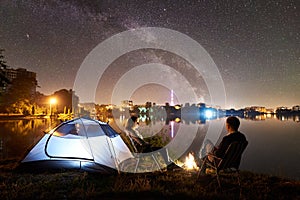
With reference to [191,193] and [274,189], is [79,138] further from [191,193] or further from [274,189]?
[274,189]

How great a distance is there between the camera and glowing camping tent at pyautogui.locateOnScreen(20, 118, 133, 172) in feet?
21.0

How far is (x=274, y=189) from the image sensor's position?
5.18 metres

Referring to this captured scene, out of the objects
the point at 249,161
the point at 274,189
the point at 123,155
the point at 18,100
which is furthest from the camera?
the point at 18,100

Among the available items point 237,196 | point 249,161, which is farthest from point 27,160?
point 249,161

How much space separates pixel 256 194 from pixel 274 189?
73 cm

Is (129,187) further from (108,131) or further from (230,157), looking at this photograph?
(108,131)

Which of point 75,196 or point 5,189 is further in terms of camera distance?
point 5,189

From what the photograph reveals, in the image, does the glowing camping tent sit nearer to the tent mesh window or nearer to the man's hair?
the tent mesh window

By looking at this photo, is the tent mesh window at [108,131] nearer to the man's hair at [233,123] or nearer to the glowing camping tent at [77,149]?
the glowing camping tent at [77,149]

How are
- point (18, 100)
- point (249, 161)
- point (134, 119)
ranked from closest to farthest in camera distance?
1. point (134, 119)
2. point (249, 161)
3. point (18, 100)

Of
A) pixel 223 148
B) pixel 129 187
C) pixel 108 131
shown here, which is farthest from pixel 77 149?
pixel 223 148

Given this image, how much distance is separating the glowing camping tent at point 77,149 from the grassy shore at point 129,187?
0.33m

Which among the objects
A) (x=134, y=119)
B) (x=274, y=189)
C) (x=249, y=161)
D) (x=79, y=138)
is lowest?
(x=249, y=161)

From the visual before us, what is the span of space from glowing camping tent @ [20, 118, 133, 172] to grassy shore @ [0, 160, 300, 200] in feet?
1.09
